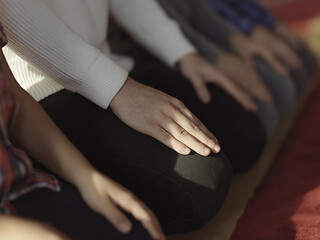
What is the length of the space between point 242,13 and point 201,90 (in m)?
0.62

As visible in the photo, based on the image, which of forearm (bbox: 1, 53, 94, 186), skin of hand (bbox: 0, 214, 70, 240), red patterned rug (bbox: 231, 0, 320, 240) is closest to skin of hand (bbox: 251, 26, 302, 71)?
red patterned rug (bbox: 231, 0, 320, 240)

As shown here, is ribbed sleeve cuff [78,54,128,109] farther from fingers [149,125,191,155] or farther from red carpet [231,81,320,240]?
red carpet [231,81,320,240]

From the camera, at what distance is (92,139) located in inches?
31.9

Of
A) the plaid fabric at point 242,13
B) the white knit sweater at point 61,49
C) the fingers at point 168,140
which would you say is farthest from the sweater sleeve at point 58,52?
the plaid fabric at point 242,13

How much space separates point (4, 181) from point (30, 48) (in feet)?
1.04

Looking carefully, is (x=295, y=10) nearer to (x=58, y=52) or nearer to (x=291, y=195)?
(x=291, y=195)

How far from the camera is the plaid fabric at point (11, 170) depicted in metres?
0.56

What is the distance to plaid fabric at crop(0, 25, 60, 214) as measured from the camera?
563 mm

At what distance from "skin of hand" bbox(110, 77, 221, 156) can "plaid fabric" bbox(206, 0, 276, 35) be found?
2.46 feet

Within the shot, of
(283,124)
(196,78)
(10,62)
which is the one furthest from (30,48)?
(283,124)

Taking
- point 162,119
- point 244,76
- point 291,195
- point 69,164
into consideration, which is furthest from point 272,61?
point 69,164

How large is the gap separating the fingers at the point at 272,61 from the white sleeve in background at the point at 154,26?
0.32m

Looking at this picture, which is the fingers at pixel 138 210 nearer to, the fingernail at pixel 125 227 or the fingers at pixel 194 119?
the fingernail at pixel 125 227

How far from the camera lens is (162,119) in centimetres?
79
